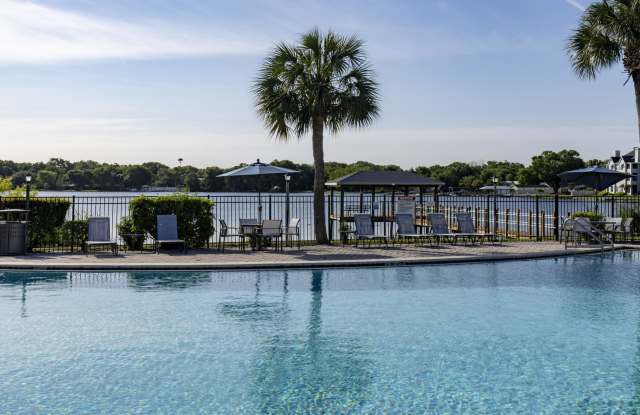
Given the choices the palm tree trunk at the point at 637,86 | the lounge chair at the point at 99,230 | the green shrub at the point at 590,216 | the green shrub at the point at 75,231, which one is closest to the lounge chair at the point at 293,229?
the lounge chair at the point at 99,230

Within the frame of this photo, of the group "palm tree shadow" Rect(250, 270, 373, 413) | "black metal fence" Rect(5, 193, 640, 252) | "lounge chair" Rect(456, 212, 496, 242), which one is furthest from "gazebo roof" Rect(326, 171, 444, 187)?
"palm tree shadow" Rect(250, 270, 373, 413)

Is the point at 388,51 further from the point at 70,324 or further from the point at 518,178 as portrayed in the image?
the point at 518,178

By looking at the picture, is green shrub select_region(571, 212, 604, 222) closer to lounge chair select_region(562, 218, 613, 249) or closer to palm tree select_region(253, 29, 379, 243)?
lounge chair select_region(562, 218, 613, 249)

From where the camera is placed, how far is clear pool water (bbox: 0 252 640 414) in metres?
5.64

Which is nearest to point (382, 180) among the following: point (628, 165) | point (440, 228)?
point (440, 228)

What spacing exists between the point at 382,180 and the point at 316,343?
1522 centimetres

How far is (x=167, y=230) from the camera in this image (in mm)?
15273

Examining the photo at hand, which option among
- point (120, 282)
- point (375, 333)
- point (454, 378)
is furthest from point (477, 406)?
point (120, 282)

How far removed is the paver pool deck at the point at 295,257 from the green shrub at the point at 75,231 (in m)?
1.25

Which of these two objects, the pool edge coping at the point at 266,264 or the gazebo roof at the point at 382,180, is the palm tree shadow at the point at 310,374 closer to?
the pool edge coping at the point at 266,264

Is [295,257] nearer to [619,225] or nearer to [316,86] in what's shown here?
[316,86]

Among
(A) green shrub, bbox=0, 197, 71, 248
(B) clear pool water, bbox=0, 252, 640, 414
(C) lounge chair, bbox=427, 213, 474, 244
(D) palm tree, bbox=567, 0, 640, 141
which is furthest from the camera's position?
(D) palm tree, bbox=567, 0, 640, 141

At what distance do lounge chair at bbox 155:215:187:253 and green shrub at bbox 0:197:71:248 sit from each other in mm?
2653

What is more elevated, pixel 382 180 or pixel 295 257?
pixel 382 180
